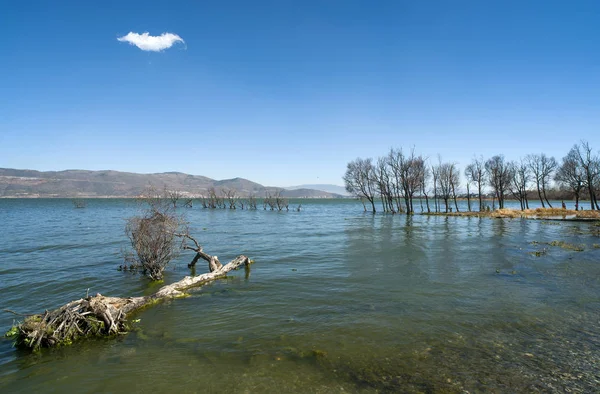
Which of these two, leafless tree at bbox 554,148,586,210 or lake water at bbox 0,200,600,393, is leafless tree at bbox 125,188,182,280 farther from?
leafless tree at bbox 554,148,586,210


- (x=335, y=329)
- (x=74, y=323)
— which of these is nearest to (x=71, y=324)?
(x=74, y=323)

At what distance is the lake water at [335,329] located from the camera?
6617 millimetres

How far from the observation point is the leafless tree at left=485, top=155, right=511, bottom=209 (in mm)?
64344

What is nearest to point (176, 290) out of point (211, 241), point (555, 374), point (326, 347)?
point (326, 347)

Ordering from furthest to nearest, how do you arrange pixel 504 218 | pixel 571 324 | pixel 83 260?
pixel 504 218 < pixel 83 260 < pixel 571 324

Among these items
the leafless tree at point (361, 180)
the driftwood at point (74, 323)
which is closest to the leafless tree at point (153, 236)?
the driftwood at point (74, 323)

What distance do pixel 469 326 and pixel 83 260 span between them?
20785 mm

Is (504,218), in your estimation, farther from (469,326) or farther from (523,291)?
(469,326)

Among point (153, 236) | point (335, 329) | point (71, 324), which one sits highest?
point (153, 236)

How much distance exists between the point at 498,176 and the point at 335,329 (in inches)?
2747

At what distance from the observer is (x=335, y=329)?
9195mm

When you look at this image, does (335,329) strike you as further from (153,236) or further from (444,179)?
(444,179)

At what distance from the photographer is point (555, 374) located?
260 inches

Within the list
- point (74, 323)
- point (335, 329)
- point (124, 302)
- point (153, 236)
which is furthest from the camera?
point (153, 236)
